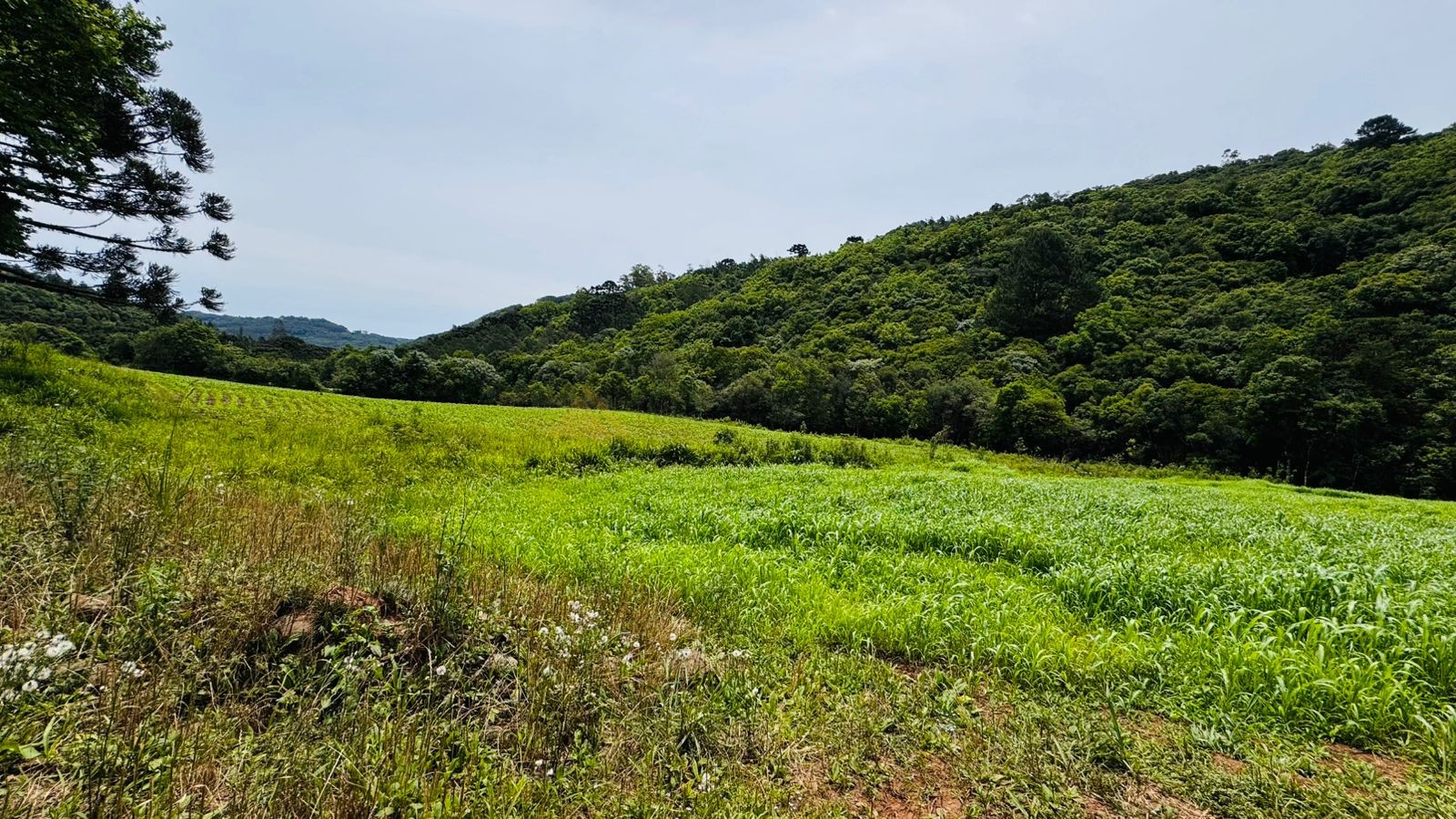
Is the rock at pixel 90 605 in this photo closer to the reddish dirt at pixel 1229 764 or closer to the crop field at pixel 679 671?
the crop field at pixel 679 671

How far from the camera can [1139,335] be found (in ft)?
193

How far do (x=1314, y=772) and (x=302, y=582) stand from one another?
659 cm

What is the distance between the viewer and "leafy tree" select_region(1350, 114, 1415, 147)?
72.3m

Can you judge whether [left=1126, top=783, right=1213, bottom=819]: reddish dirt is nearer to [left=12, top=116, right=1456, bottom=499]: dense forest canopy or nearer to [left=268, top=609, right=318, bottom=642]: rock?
[left=268, top=609, right=318, bottom=642]: rock

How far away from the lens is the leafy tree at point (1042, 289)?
6894 centimetres

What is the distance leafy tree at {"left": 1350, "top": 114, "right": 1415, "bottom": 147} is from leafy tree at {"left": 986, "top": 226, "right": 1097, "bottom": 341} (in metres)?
46.0

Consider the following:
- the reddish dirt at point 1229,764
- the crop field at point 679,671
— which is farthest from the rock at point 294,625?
the reddish dirt at point 1229,764

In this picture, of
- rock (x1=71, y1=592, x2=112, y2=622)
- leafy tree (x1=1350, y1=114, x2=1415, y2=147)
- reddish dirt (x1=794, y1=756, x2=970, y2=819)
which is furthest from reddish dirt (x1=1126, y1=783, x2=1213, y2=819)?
leafy tree (x1=1350, y1=114, x2=1415, y2=147)

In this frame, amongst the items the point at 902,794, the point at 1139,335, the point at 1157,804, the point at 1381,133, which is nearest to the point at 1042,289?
the point at 1139,335

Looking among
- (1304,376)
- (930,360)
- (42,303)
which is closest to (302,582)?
(1304,376)

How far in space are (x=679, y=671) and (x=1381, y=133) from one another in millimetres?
123892

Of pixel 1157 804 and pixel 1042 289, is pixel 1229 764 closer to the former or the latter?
pixel 1157 804

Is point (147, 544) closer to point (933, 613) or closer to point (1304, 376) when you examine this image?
point (933, 613)

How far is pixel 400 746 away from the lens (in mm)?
2559
